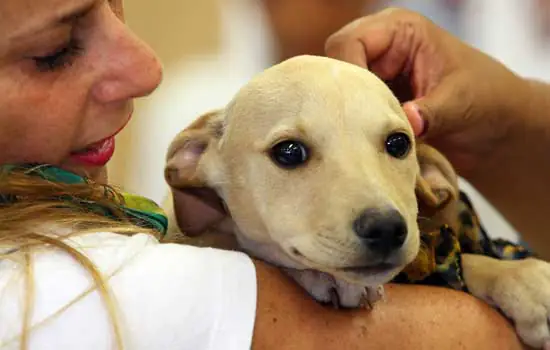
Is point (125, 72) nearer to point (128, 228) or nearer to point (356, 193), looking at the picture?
point (128, 228)

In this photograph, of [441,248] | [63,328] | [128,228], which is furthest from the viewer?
[441,248]

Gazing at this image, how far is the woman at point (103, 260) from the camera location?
2.56ft

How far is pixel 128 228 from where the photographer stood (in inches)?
36.3

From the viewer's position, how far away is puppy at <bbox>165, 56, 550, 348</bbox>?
947 mm

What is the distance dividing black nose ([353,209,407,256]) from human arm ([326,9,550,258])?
0.39 m

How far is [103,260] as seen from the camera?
0.83 metres

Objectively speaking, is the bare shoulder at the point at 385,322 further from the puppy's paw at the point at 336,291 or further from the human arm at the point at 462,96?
the human arm at the point at 462,96

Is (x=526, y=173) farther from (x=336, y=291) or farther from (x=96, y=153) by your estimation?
(x=96, y=153)

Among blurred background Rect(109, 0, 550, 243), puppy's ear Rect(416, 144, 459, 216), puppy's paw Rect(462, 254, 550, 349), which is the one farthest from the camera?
blurred background Rect(109, 0, 550, 243)

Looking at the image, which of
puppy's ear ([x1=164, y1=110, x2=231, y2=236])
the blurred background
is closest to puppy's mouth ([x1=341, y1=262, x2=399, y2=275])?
puppy's ear ([x1=164, y1=110, x2=231, y2=236])

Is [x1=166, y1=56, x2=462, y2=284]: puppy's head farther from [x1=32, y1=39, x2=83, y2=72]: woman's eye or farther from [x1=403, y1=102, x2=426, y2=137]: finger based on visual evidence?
[x1=32, y1=39, x2=83, y2=72]: woman's eye

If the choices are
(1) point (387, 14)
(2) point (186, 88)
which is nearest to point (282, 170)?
(1) point (387, 14)

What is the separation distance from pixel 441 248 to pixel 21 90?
69cm

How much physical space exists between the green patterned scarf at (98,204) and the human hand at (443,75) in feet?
1.65
